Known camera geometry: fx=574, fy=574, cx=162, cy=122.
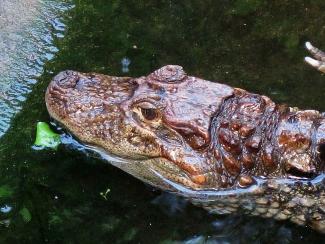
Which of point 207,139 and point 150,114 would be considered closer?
point 207,139

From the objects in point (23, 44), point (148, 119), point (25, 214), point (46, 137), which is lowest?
point (25, 214)

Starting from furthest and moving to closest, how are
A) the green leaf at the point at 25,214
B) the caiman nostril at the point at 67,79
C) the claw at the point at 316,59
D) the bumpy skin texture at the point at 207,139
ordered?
the claw at the point at 316,59 → the caiman nostril at the point at 67,79 → the bumpy skin texture at the point at 207,139 → the green leaf at the point at 25,214

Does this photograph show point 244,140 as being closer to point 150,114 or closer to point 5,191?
point 150,114

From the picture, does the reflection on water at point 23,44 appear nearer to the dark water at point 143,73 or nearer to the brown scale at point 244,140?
the dark water at point 143,73

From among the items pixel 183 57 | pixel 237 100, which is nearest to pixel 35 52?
pixel 183 57

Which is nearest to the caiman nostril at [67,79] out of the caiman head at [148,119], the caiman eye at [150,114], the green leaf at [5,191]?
the caiman head at [148,119]

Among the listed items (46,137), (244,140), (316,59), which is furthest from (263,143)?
(46,137)

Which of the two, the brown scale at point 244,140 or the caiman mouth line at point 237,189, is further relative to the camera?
the caiman mouth line at point 237,189

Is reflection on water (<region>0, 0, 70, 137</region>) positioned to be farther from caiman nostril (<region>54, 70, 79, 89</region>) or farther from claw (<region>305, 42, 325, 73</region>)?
claw (<region>305, 42, 325, 73</region>)
